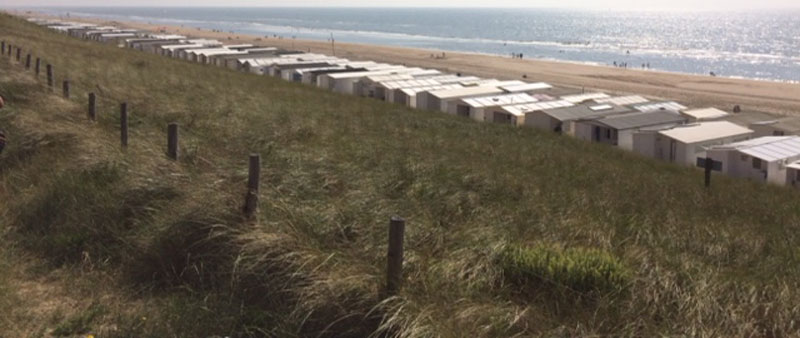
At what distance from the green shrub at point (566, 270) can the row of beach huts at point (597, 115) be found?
18.5m

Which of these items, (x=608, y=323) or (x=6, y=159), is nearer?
(x=608, y=323)

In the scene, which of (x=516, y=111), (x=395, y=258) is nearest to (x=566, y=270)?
(x=395, y=258)

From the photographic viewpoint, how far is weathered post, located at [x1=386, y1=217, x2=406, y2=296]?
508 centimetres

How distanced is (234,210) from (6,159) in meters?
5.45

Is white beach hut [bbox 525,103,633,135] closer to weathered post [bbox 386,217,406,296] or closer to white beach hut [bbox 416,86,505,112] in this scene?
white beach hut [bbox 416,86,505,112]

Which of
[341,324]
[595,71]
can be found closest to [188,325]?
[341,324]

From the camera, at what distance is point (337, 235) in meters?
6.39

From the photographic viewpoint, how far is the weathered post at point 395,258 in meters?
5.08

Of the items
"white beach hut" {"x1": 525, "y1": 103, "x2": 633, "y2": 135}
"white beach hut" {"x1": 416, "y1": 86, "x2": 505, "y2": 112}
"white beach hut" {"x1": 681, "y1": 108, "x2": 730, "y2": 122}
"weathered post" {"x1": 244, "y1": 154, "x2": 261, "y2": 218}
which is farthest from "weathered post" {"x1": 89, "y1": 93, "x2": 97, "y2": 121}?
"white beach hut" {"x1": 681, "y1": 108, "x2": 730, "y2": 122}

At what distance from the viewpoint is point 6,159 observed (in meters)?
10.1

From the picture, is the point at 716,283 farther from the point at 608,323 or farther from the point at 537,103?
the point at 537,103

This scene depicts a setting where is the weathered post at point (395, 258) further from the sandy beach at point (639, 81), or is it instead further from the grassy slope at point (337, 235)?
the sandy beach at point (639, 81)

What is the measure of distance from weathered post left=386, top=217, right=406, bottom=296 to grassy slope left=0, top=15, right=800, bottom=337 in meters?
0.12

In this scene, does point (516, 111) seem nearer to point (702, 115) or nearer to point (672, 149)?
point (672, 149)
